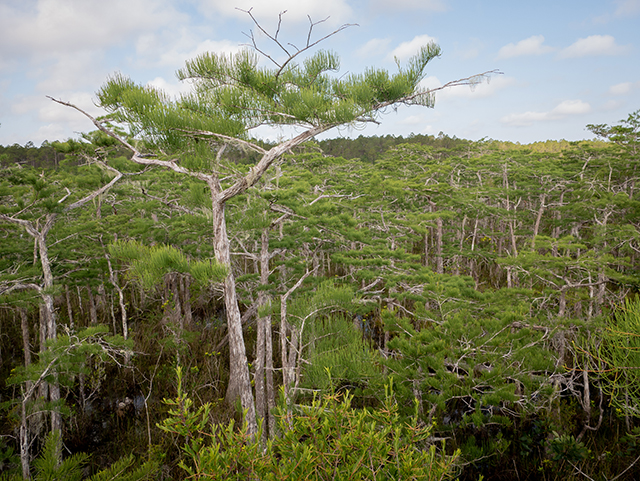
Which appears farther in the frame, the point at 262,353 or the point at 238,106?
the point at 262,353

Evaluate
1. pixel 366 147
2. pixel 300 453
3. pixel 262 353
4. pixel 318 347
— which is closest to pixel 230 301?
pixel 318 347

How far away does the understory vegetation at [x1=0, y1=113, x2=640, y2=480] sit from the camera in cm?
246

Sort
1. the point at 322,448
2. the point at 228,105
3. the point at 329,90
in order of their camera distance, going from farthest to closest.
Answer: the point at 329,90, the point at 228,105, the point at 322,448

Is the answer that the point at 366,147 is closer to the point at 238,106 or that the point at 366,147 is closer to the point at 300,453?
the point at 238,106

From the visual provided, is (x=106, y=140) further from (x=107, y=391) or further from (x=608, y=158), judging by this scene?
(x=608, y=158)

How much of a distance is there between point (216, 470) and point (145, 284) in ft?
9.28

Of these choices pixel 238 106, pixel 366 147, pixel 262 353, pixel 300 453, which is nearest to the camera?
pixel 300 453

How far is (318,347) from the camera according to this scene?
5727 mm

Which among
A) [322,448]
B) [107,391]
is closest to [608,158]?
[322,448]

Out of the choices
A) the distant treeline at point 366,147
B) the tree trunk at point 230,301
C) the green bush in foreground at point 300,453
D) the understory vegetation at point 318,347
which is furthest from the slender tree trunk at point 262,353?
the distant treeline at point 366,147

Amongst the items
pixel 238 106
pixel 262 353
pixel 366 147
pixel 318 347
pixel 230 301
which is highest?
pixel 366 147

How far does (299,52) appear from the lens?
4418 mm

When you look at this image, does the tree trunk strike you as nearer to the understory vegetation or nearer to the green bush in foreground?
the understory vegetation

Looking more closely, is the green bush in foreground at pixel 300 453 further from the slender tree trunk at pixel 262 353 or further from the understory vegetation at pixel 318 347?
the slender tree trunk at pixel 262 353
